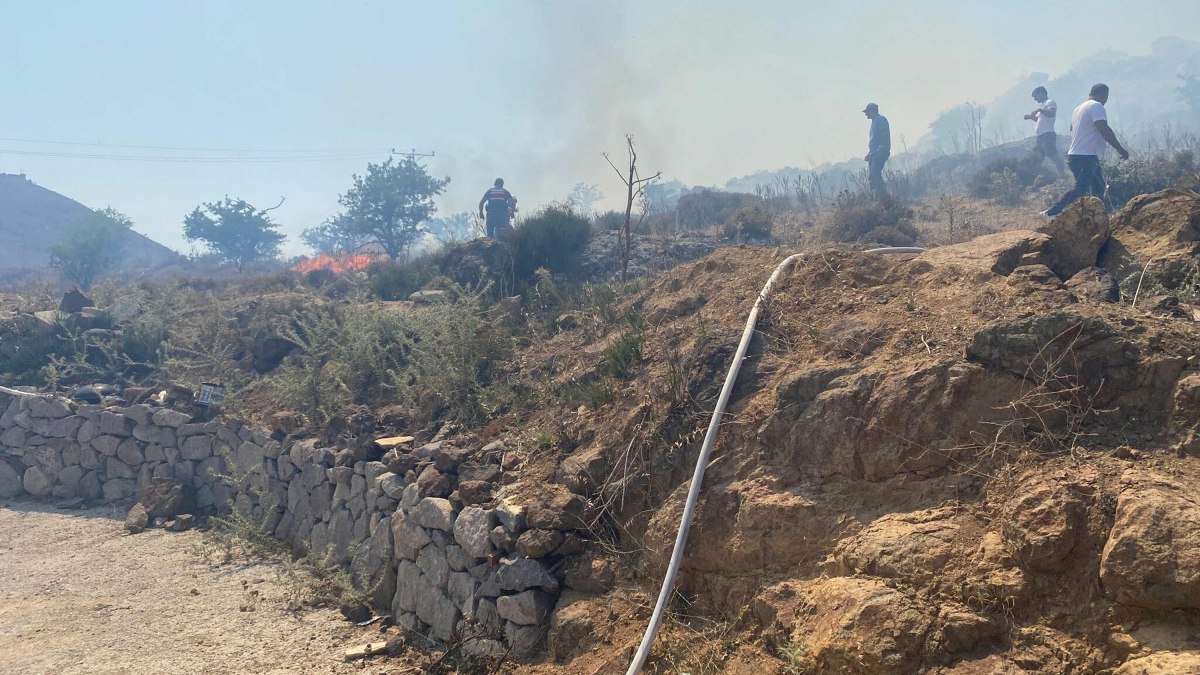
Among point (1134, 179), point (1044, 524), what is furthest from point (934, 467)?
point (1134, 179)

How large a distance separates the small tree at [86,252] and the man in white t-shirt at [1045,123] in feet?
88.5

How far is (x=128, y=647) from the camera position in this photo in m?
5.58

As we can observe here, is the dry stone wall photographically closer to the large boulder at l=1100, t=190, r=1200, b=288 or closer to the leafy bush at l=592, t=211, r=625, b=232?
the large boulder at l=1100, t=190, r=1200, b=288

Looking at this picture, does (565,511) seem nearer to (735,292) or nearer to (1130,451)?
(735,292)

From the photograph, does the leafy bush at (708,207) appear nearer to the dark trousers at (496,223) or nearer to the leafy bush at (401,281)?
the dark trousers at (496,223)

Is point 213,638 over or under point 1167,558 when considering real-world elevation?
under

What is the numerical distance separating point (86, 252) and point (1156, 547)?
1285 inches

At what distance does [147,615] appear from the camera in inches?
241

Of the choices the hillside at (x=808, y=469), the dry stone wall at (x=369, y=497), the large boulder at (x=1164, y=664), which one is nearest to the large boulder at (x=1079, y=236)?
the hillside at (x=808, y=469)

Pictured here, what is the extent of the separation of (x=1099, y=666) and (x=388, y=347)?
7298 mm

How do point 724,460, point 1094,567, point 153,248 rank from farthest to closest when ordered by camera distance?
point 153,248 < point 724,460 < point 1094,567

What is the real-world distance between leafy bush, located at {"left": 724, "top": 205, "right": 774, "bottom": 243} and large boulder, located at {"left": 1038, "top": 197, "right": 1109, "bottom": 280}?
792 cm

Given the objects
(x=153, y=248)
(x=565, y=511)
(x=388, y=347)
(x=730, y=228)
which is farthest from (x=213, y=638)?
(x=153, y=248)

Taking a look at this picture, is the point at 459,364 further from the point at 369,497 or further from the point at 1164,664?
the point at 1164,664
